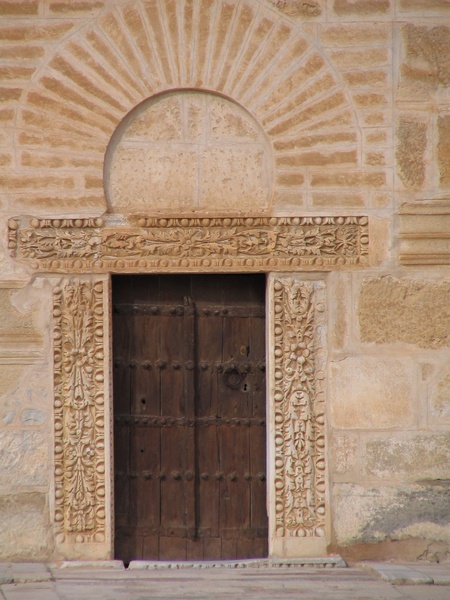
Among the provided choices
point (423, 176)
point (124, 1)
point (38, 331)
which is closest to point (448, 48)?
point (423, 176)

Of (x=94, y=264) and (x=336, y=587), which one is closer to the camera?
(x=336, y=587)

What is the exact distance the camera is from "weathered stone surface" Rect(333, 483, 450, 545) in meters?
6.29

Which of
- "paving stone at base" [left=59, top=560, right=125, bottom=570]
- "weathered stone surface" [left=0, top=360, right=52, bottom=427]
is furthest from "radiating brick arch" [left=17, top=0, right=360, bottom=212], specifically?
"paving stone at base" [left=59, top=560, right=125, bottom=570]

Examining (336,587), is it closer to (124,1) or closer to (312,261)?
(312,261)

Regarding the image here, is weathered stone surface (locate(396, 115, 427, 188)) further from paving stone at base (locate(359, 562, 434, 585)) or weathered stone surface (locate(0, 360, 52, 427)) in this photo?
weathered stone surface (locate(0, 360, 52, 427))

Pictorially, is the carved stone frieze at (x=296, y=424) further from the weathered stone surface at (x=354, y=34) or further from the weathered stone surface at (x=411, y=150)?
the weathered stone surface at (x=354, y=34)

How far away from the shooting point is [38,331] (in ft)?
20.6

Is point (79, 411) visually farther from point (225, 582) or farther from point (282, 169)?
point (282, 169)

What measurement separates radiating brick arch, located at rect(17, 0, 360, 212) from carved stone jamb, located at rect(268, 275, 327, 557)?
652mm

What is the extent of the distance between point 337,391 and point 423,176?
4.52 ft

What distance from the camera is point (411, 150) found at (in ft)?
20.8

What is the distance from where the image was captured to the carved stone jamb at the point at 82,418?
6.27m

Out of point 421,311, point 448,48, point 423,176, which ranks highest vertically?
point 448,48

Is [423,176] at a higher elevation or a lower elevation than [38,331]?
higher
